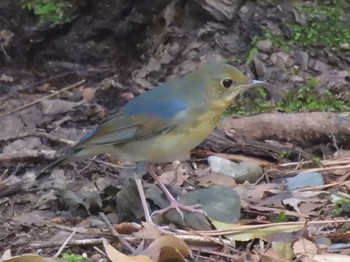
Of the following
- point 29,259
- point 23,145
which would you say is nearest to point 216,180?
point 23,145

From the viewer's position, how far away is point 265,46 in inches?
298

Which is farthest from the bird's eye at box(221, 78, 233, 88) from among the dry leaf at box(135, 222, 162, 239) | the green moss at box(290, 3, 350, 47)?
the green moss at box(290, 3, 350, 47)

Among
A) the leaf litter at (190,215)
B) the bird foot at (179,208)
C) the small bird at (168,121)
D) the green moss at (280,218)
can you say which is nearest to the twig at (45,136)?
the leaf litter at (190,215)

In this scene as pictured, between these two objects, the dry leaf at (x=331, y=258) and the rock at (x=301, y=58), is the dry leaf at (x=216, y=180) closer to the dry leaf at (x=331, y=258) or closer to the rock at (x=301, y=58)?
the dry leaf at (x=331, y=258)

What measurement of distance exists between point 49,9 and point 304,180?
3563 mm

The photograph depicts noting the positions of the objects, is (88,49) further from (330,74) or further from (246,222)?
(246,222)

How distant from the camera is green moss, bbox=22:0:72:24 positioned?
27.3 feet

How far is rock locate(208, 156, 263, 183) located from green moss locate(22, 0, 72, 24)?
2.71 meters

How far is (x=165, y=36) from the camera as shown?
802cm

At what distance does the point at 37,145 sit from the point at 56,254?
2.21 m

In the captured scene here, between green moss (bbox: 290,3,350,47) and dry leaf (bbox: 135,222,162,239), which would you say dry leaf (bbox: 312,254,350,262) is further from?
green moss (bbox: 290,3,350,47)

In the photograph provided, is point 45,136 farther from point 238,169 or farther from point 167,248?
point 167,248

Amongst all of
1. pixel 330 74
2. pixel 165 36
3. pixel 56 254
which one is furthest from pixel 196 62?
pixel 56 254

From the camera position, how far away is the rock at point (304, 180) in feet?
18.6
